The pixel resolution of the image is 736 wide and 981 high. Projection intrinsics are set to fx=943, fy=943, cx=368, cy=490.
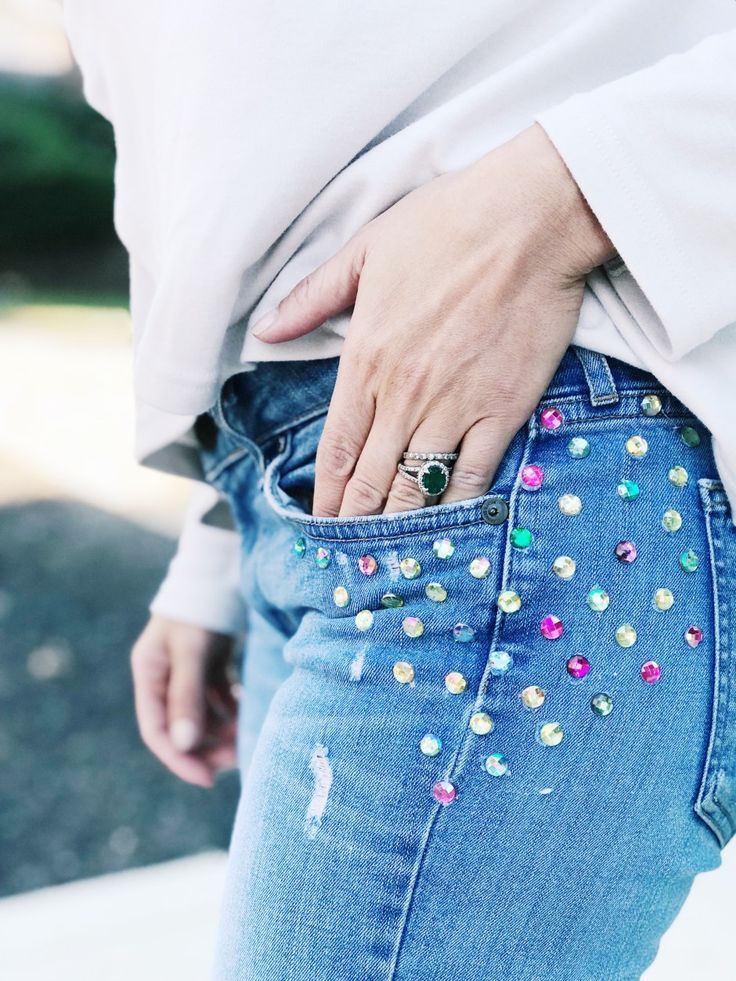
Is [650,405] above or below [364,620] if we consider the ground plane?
above

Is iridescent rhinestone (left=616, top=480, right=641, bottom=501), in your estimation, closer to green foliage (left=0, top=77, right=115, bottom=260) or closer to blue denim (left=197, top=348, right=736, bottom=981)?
blue denim (left=197, top=348, right=736, bottom=981)

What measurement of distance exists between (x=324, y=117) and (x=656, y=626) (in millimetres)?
380

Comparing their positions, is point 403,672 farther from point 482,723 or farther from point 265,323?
point 265,323

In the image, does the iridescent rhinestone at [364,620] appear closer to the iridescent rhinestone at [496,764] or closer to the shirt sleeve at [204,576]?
the iridescent rhinestone at [496,764]

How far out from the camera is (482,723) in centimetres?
57

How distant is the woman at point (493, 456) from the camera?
0.57 m

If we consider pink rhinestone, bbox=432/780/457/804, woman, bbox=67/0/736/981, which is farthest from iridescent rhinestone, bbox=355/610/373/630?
pink rhinestone, bbox=432/780/457/804

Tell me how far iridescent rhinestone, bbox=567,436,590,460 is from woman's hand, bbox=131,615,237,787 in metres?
0.60

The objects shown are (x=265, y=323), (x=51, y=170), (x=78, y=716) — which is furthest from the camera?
(x=51, y=170)

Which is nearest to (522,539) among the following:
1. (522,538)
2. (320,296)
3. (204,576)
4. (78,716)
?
(522,538)

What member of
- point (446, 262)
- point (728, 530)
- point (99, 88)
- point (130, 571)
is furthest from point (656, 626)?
point (130, 571)

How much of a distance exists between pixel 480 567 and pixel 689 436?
164 millimetres

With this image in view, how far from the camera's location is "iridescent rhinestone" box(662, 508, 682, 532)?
0.59 m

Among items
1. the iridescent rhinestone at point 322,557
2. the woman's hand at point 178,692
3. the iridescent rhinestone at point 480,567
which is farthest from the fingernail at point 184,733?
the iridescent rhinestone at point 480,567
